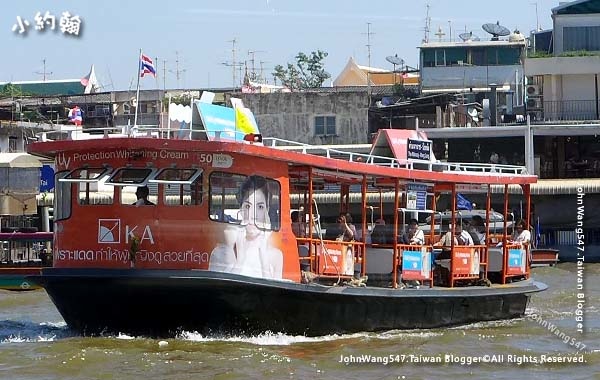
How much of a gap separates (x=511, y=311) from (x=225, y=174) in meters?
5.83

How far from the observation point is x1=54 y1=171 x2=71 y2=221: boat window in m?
13.6

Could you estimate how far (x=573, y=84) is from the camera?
3869 centimetres

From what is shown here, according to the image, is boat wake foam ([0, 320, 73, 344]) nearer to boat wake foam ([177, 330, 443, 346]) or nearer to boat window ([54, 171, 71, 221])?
boat window ([54, 171, 71, 221])

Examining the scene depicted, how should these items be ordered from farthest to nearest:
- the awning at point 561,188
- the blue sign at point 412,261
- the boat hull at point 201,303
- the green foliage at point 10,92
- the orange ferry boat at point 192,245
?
the green foliage at point 10,92 → the awning at point 561,188 → the blue sign at point 412,261 → the orange ferry boat at point 192,245 → the boat hull at point 201,303

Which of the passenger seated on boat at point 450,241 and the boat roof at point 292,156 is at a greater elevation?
the boat roof at point 292,156

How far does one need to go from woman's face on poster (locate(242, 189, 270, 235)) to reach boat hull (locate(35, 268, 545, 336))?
68cm

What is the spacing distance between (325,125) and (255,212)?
26.8 m

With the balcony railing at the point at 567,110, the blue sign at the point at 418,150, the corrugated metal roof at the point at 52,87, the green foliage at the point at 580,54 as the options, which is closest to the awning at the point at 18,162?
the balcony railing at the point at 567,110

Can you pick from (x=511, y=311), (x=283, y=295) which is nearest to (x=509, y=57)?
(x=511, y=311)

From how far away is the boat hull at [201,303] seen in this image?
12836 millimetres

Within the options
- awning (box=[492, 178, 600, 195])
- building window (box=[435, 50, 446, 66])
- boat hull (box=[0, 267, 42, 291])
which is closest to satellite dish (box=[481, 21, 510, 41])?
building window (box=[435, 50, 446, 66])

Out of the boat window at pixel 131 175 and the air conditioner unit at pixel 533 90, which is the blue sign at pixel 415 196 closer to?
the boat window at pixel 131 175

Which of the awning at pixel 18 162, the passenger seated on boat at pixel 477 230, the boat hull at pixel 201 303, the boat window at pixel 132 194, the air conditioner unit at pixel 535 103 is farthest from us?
the air conditioner unit at pixel 535 103

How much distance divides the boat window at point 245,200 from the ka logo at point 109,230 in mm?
1070
